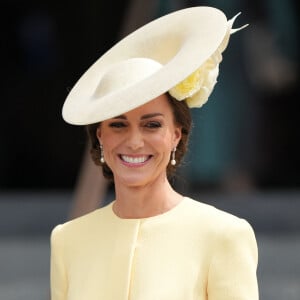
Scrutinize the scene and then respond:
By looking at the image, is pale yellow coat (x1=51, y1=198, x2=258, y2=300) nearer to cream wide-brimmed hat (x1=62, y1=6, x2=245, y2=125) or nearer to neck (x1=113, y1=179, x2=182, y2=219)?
neck (x1=113, y1=179, x2=182, y2=219)

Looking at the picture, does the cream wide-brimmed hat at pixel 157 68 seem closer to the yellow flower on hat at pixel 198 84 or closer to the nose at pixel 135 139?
the yellow flower on hat at pixel 198 84

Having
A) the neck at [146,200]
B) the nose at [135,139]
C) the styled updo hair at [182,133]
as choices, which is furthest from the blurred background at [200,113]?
the nose at [135,139]

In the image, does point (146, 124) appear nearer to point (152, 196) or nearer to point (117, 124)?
point (117, 124)

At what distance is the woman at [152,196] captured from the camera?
2871 mm

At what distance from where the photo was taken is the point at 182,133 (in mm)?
3072

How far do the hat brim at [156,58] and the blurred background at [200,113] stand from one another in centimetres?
713

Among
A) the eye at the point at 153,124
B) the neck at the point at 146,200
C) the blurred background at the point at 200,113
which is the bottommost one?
the blurred background at the point at 200,113

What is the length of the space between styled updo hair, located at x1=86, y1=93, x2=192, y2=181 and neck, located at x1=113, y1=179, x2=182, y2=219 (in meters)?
0.09

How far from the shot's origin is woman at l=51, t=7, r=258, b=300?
9.42 ft

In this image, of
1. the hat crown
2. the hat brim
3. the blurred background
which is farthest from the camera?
the blurred background

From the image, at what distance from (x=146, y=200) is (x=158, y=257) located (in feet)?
0.57

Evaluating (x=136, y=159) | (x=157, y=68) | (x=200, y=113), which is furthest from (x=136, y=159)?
(x=200, y=113)

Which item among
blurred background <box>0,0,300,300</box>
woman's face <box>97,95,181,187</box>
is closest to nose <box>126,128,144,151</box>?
woman's face <box>97,95,181,187</box>

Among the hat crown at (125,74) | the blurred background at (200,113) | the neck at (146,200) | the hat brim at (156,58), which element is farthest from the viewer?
the blurred background at (200,113)
